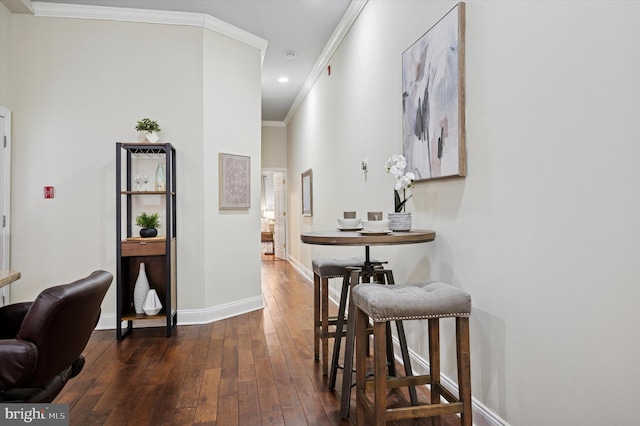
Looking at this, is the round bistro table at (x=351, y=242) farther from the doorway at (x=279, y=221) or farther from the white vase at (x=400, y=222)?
the doorway at (x=279, y=221)

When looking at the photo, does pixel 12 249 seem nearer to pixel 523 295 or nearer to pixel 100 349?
pixel 100 349

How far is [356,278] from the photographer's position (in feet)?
7.02

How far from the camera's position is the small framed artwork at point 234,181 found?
13.7ft

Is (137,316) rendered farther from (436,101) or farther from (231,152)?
(436,101)

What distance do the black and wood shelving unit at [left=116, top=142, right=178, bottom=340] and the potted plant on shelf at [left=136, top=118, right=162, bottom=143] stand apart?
0.10m

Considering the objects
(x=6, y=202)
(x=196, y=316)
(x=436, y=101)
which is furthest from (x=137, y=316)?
(x=436, y=101)

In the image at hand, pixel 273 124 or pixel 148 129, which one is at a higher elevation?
pixel 273 124

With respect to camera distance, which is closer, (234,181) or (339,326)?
(339,326)

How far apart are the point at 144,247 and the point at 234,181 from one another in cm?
117

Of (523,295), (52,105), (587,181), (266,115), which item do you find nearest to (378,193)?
(523,295)

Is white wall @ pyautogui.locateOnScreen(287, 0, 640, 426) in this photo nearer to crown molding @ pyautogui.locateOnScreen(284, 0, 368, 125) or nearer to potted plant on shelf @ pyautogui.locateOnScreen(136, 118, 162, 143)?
crown molding @ pyautogui.locateOnScreen(284, 0, 368, 125)

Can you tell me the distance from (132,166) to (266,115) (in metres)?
4.62

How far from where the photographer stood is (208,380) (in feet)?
8.52

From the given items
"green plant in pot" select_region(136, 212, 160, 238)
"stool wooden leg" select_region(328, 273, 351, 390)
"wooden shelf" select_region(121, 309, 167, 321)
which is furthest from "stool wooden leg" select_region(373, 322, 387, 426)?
"green plant in pot" select_region(136, 212, 160, 238)
